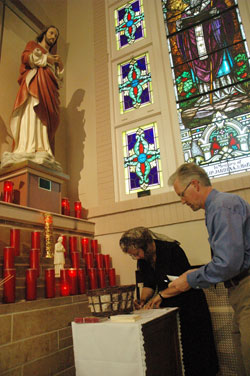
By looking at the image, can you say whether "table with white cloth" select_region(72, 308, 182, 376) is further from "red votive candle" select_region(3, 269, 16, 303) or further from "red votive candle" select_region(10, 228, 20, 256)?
"red votive candle" select_region(10, 228, 20, 256)

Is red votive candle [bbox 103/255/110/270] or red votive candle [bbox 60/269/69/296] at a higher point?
red votive candle [bbox 103/255/110/270]

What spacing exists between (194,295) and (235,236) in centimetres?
97

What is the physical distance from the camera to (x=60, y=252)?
2.89 meters

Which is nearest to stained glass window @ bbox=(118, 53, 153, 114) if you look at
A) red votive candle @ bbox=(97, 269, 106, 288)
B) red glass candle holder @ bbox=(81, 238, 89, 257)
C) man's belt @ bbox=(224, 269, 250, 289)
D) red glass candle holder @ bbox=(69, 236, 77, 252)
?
red glass candle holder @ bbox=(81, 238, 89, 257)

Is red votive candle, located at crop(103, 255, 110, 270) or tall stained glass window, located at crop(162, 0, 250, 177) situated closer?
red votive candle, located at crop(103, 255, 110, 270)

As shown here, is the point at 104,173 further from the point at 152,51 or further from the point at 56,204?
the point at 152,51

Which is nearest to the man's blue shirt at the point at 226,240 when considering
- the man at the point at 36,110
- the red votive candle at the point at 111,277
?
the red votive candle at the point at 111,277

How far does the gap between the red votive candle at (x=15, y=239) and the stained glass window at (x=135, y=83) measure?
286cm

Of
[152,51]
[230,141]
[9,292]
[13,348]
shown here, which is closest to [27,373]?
[13,348]

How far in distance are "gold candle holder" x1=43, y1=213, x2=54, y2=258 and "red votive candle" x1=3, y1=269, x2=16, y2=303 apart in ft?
2.47

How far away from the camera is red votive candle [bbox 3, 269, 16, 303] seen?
2156mm

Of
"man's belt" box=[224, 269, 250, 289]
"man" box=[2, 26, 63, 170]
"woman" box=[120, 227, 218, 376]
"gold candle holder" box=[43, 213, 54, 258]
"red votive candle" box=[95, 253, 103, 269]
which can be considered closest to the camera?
"man's belt" box=[224, 269, 250, 289]

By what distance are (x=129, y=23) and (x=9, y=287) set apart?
5.08 meters

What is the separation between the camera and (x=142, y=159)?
4.35 metres
